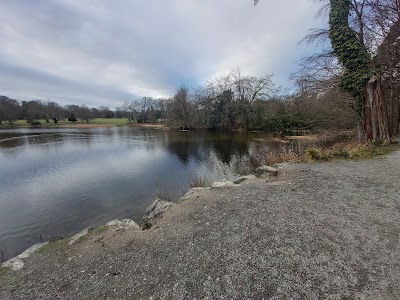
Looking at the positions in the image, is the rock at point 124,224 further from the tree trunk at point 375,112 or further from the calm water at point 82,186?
the tree trunk at point 375,112

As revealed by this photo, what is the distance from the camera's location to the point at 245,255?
3.16 m

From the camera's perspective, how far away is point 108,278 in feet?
10.3

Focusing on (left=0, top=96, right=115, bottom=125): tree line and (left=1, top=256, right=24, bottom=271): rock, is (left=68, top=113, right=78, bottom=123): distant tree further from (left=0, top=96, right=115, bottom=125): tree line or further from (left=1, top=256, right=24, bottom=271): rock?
(left=1, top=256, right=24, bottom=271): rock

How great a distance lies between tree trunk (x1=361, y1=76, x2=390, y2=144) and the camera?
10.4 metres

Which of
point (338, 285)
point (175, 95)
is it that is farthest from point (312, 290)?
point (175, 95)

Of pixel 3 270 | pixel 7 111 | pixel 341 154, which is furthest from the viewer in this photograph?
pixel 7 111

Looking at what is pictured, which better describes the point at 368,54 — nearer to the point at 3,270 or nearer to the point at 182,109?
the point at 3,270

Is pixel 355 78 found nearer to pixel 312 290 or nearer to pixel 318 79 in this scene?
pixel 318 79

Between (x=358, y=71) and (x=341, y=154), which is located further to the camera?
(x=358, y=71)

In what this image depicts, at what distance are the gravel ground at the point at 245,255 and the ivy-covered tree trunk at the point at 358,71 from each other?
735 cm

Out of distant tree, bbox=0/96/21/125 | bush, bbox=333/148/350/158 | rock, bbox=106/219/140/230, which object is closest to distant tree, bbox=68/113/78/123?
distant tree, bbox=0/96/21/125

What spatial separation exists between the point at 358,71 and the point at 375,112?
230cm

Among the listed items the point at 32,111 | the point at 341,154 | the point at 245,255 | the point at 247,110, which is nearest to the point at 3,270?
the point at 245,255

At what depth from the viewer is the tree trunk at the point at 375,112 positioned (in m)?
10.4
